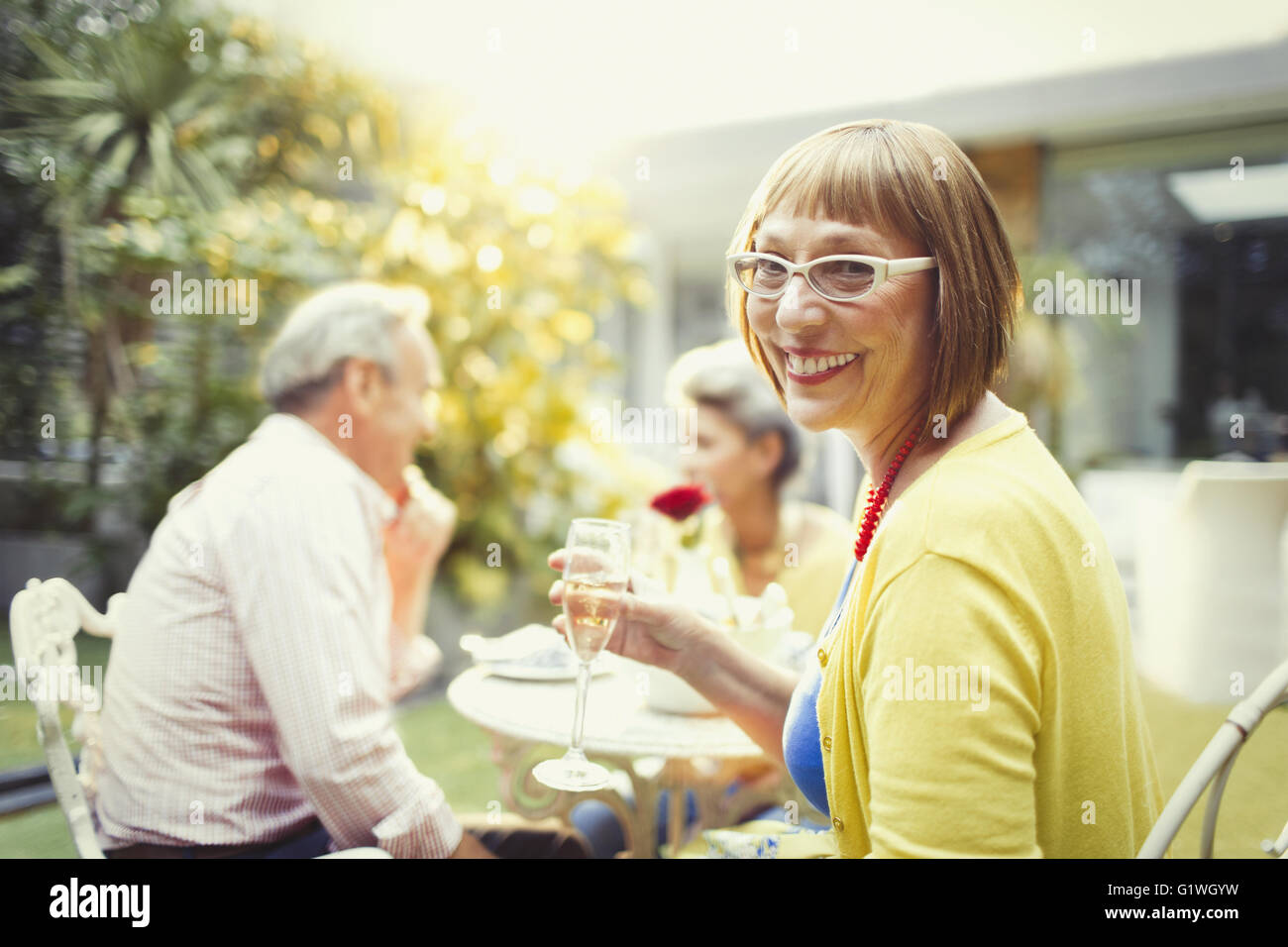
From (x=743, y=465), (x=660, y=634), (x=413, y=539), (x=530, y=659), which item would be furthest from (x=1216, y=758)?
(x=413, y=539)

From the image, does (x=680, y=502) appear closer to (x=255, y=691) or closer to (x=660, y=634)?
(x=660, y=634)

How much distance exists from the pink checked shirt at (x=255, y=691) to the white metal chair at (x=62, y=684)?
2.9 inches

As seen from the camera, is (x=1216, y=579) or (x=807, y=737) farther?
(x=1216, y=579)

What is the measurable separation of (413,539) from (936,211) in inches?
76.9

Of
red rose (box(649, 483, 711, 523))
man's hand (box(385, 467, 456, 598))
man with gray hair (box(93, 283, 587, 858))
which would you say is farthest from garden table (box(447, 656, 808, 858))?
man's hand (box(385, 467, 456, 598))

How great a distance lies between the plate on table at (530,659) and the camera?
6.69 ft

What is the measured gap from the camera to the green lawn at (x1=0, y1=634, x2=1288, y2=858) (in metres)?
1.82

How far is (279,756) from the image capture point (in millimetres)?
1606

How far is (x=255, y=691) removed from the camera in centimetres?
158

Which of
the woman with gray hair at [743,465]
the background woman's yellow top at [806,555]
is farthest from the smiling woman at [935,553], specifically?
the woman with gray hair at [743,465]

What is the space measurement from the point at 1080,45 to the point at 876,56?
1.99 m
